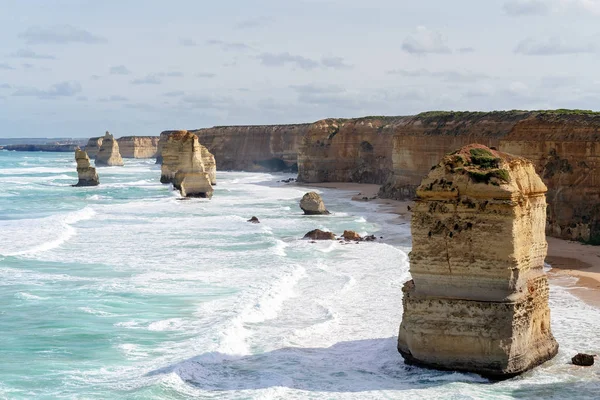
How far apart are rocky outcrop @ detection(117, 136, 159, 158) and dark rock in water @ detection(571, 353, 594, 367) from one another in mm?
164543

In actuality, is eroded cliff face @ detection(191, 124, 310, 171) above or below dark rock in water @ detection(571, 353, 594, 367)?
above

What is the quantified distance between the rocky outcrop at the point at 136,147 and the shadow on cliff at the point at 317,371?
532 feet

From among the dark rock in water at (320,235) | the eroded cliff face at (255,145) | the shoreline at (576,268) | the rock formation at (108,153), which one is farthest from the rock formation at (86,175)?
the rock formation at (108,153)

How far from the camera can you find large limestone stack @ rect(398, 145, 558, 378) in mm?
13859

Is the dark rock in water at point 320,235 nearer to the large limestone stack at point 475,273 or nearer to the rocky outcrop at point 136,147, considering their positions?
the large limestone stack at point 475,273

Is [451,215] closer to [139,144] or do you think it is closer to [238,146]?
[238,146]

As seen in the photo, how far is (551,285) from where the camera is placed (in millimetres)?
22531

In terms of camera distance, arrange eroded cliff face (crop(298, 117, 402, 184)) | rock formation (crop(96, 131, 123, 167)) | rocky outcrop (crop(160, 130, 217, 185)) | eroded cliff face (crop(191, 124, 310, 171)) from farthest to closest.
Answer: rock formation (crop(96, 131, 123, 167)) < eroded cliff face (crop(191, 124, 310, 171)) < eroded cliff face (crop(298, 117, 402, 184)) < rocky outcrop (crop(160, 130, 217, 185))

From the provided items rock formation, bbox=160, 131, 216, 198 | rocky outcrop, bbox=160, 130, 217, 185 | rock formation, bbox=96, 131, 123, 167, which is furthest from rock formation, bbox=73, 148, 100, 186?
rock formation, bbox=96, 131, 123, 167

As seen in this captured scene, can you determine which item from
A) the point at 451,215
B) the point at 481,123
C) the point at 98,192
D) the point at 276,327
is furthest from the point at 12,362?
the point at 98,192

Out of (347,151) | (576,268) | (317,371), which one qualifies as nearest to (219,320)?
(317,371)

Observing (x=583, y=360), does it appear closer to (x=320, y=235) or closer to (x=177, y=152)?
(x=320, y=235)

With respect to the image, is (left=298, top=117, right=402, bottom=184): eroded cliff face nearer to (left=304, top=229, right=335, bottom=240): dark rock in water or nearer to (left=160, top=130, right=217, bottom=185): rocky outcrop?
(left=160, top=130, right=217, bottom=185): rocky outcrop

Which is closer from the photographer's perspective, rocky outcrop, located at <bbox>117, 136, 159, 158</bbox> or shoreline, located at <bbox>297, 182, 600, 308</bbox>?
shoreline, located at <bbox>297, 182, 600, 308</bbox>
